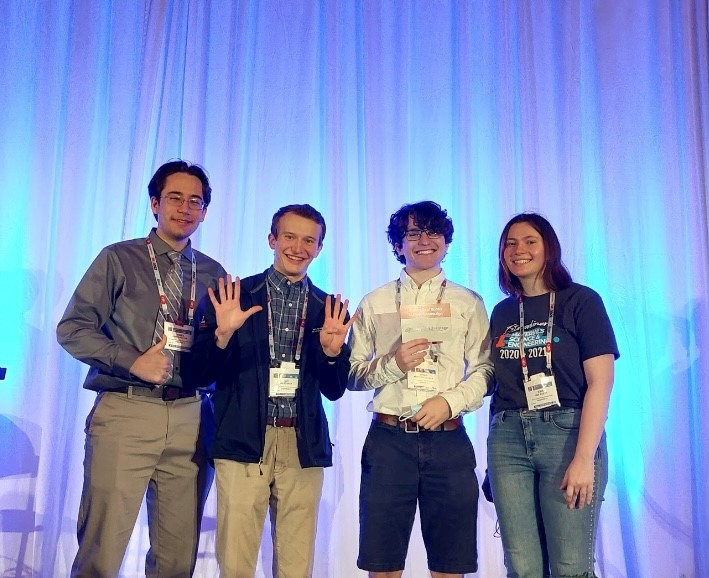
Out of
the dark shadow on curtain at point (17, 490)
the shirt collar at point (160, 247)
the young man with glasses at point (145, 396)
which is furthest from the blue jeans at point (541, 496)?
the dark shadow on curtain at point (17, 490)

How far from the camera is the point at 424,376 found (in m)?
Answer: 2.26

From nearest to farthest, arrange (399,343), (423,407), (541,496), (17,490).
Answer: (541,496)
(423,407)
(399,343)
(17,490)

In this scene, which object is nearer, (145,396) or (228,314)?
(228,314)

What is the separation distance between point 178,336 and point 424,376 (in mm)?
835

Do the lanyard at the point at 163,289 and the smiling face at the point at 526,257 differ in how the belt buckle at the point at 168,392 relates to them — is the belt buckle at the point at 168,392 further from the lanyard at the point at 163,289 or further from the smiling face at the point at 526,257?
the smiling face at the point at 526,257

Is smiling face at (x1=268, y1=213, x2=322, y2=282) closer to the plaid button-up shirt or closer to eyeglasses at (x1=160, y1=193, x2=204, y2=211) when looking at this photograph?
the plaid button-up shirt

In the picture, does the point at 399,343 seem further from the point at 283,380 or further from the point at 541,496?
the point at 541,496

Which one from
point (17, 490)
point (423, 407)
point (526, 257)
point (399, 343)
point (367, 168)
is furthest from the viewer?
point (367, 168)

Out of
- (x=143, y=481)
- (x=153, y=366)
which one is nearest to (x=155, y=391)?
(x=153, y=366)

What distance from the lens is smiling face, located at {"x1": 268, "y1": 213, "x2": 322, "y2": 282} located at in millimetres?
2283

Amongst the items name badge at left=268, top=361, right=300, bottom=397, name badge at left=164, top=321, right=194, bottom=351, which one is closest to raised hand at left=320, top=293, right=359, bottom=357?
name badge at left=268, top=361, right=300, bottom=397

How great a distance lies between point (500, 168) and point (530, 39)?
2.31ft

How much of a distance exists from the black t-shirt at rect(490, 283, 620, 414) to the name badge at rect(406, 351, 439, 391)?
201 millimetres

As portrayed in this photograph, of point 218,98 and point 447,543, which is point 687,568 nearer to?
point 447,543
